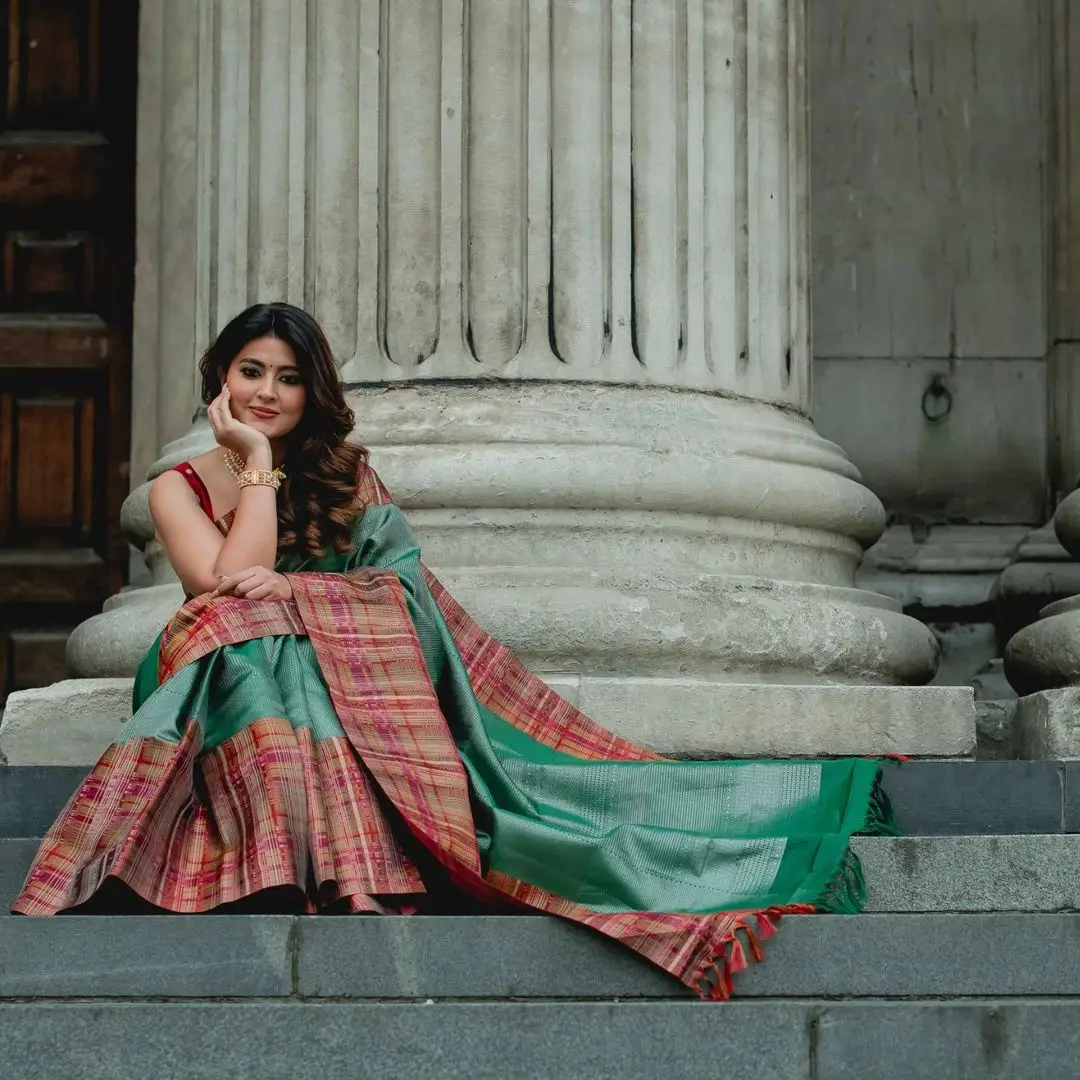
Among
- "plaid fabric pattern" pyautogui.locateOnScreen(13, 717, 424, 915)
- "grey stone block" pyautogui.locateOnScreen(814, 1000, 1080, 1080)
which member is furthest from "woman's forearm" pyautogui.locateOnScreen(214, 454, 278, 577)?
"grey stone block" pyautogui.locateOnScreen(814, 1000, 1080, 1080)

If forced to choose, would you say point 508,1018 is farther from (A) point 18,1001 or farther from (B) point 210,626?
(B) point 210,626

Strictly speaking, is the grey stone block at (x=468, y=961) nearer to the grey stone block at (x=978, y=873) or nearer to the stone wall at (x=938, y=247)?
the grey stone block at (x=978, y=873)

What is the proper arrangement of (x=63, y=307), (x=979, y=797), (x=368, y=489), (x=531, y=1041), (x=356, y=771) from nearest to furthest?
(x=531, y=1041) → (x=356, y=771) → (x=979, y=797) → (x=368, y=489) → (x=63, y=307)

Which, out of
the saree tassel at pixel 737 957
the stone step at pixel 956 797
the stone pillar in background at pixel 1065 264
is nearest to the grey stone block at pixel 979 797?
the stone step at pixel 956 797

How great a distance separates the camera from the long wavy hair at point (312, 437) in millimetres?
5629

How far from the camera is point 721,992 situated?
424 centimetres

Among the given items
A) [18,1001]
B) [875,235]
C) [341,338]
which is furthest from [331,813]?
[875,235]

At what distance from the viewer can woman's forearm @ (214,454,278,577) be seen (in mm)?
5348

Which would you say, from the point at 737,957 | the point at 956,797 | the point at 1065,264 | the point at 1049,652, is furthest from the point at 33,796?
the point at 1065,264

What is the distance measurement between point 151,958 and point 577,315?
2.63m

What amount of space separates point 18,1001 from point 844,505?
3.10m

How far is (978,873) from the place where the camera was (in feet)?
16.0

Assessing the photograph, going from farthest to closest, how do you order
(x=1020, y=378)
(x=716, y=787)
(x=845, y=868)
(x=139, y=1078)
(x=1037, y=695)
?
1. (x=1020, y=378)
2. (x=1037, y=695)
3. (x=716, y=787)
4. (x=845, y=868)
5. (x=139, y=1078)

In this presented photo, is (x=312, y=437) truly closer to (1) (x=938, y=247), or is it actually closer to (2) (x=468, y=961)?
(2) (x=468, y=961)
